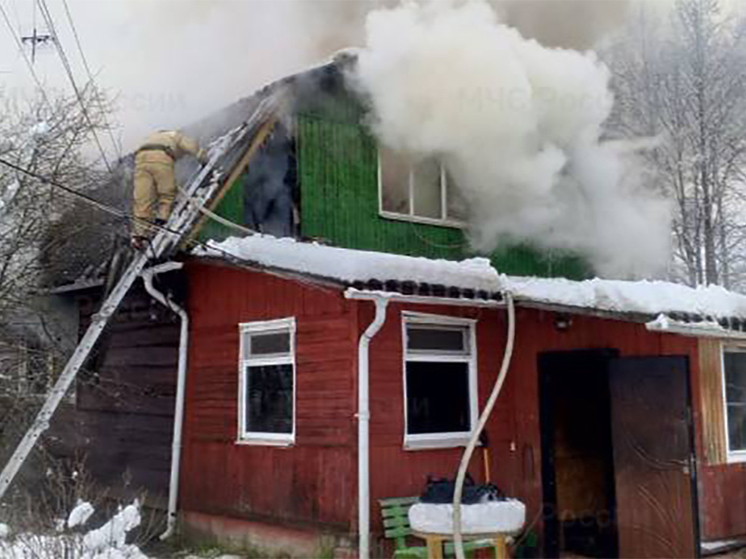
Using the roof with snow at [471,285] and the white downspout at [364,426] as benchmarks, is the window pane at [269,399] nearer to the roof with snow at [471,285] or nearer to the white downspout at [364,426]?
the white downspout at [364,426]

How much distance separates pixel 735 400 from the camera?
8.36 m

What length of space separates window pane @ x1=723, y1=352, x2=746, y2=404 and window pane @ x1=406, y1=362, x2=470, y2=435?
101 inches

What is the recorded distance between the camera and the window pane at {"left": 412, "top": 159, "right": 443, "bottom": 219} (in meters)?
10.6

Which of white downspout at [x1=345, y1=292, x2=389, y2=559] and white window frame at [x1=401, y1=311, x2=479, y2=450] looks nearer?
white downspout at [x1=345, y1=292, x2=389, y2=559]

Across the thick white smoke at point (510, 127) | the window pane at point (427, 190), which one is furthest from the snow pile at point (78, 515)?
the thick white smoke at point (510, 127)

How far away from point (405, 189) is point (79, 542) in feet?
20.8

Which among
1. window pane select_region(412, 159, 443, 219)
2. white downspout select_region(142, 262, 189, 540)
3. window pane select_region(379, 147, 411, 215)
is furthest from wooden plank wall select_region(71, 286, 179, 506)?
window pane select_region(412, 159, 443, 219)

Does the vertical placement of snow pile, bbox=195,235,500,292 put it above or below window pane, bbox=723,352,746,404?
above

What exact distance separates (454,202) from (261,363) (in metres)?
3.55

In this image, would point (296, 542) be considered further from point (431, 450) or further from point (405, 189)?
point (405, 189)

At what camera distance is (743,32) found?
704 inches

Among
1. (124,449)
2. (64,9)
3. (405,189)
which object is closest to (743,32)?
(405,189)

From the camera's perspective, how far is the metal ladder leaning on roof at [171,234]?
8.52 metres

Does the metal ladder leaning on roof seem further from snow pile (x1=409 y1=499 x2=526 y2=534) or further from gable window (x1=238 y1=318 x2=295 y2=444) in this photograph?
snow pile (x1=409 y1=499 x2=526 y2=534)
